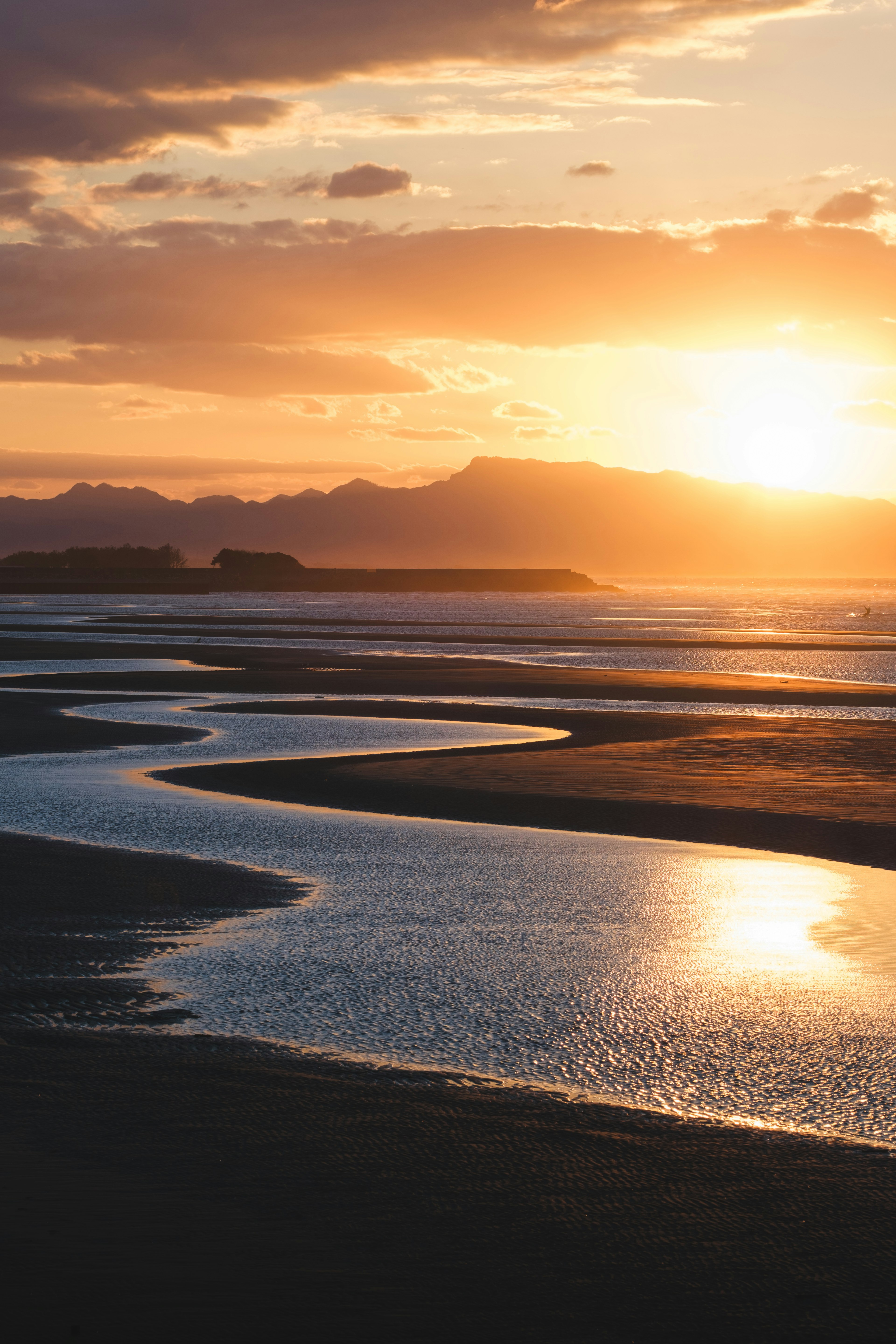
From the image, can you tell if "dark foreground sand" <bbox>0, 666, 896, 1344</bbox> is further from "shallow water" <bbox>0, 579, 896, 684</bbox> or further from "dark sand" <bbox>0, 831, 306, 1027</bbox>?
"shallow water" <bbox>0, 579, 896, 684</bbox>

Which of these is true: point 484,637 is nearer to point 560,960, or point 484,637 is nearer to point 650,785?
point 650,785

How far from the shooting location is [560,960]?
10.2 m

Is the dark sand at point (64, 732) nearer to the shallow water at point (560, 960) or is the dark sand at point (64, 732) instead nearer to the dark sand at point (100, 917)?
the shallow water at point (560, 960)

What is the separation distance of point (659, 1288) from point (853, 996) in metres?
4.62

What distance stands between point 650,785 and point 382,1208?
50.0 feet

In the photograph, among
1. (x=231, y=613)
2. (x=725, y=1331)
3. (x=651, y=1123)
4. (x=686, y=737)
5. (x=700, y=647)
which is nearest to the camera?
(x=725, y=1331)

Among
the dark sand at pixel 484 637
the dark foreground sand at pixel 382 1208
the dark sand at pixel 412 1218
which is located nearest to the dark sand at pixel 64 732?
the dark foreground sand at pixel 382 1208

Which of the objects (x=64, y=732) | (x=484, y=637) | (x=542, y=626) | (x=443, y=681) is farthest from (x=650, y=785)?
(x=542, y=626)

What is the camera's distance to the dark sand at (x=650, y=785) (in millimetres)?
16766

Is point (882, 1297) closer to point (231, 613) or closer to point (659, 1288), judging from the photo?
point (659, 1288)

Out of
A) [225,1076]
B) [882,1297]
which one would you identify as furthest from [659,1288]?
[225,1076]

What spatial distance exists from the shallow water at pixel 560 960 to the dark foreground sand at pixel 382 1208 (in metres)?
0.59

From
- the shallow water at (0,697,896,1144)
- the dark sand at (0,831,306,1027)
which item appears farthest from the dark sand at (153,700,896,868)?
the dark sand at (0,831,306,1027)

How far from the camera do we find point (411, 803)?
18672 millimetres
